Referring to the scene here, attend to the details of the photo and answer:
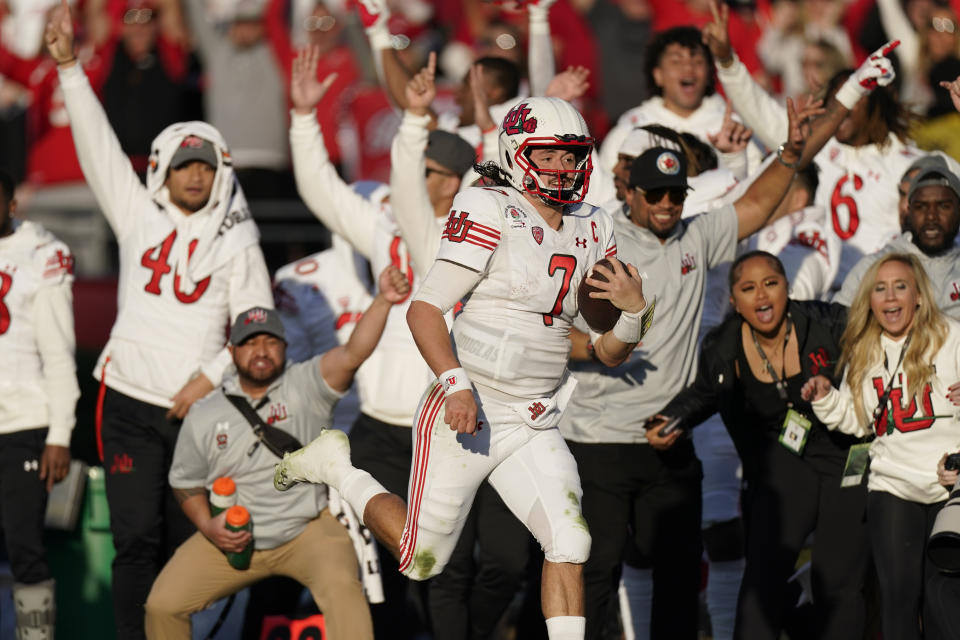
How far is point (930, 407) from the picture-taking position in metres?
7.15

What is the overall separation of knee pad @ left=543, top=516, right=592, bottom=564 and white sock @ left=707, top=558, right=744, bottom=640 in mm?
2292

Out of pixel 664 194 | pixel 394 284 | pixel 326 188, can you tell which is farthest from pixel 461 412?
pixel 326 188

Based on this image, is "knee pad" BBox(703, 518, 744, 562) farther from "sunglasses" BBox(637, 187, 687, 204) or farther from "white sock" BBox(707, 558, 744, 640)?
"sunglasses" BBox(637, 187, 687, 204)

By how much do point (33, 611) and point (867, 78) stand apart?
4.76 m

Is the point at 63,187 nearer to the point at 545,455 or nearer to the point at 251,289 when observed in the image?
the point at 251,289

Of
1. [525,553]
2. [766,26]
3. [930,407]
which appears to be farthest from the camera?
[766,26]

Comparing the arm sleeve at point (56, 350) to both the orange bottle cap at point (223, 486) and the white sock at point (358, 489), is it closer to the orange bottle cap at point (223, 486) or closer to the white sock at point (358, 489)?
the orange bottle cap at point (223, 486)

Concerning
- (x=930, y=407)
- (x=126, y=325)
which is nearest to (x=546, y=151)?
(x=930, y=407)

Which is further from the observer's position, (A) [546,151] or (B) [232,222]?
(B) [232,222]

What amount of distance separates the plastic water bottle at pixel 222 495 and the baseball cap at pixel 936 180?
3516 mm

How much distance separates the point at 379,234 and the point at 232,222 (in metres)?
0.75

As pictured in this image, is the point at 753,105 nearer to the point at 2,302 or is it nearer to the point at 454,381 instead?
the point at 454,381

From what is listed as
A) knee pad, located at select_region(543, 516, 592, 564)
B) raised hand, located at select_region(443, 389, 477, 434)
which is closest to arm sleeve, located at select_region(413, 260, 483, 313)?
raised hand, located at select_region(443, 389, 477, 434)

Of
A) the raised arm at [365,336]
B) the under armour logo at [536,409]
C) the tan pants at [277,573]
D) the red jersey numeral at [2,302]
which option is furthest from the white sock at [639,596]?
the red jersey numeral at [2,302]
